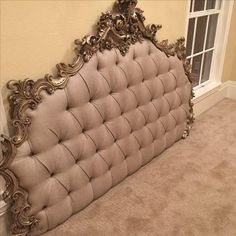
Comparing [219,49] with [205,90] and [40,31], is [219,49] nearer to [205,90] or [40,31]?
[205,90]

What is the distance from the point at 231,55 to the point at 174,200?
217 centimetres

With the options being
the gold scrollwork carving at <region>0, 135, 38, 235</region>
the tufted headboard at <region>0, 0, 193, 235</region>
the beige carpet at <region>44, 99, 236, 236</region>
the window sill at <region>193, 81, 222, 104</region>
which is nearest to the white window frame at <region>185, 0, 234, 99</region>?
the window sill at <region>193, 81, 222, 104</region>

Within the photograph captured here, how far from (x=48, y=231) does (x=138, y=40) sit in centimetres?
119

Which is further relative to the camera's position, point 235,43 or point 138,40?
point 235,43

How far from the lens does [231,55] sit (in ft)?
10.7

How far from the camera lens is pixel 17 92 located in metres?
1.27

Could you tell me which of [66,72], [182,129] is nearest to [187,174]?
[182,129]

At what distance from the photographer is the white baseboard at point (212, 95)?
2877 millimetres

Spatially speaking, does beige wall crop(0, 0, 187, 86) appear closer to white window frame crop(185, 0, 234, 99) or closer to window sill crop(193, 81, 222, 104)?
window sill crop(193, 81, 222, 104)

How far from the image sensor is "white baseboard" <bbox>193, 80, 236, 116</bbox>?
9.44 ft

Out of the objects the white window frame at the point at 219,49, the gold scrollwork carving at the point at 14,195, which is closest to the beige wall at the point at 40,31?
the gold scrollwork carving at the point at 14,195

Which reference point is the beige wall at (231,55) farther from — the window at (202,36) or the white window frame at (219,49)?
the window at (202,36)

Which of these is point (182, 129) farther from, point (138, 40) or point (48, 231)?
point (48, 231)

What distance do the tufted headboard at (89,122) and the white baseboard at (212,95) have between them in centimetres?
85
